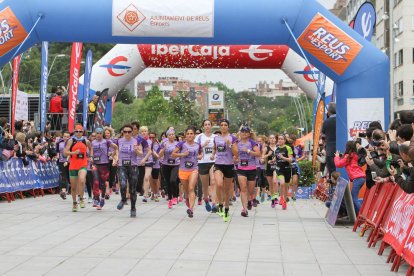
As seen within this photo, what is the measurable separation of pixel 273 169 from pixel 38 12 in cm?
698

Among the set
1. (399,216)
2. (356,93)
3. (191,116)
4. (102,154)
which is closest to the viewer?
(399,216)

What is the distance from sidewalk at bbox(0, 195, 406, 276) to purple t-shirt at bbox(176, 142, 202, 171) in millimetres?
917

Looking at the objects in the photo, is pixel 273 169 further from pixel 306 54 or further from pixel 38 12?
pixel 38 12

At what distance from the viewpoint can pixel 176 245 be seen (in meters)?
10.3

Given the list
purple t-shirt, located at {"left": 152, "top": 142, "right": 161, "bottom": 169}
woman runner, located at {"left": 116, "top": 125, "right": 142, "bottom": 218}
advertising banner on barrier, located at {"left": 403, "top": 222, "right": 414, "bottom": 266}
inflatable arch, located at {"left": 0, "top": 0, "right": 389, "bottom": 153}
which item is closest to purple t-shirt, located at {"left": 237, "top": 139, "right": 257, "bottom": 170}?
inflatable arch, located at {"left": 0, "top": 0, "right": 389, "bottom": 153}

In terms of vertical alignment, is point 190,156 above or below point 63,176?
above

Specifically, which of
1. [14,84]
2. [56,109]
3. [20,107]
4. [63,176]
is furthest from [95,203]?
[56,109]

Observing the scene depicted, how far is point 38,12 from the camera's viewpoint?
1463 centimetres

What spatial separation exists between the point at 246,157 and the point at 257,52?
789 cm

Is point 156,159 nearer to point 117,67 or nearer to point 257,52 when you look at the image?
point 117,67

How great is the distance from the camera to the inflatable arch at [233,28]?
14.5 metres

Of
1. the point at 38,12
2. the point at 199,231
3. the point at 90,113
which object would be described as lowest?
the point at 199,231

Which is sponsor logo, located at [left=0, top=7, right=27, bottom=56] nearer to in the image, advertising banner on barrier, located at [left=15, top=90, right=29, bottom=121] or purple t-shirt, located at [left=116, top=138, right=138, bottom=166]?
purple t-shirt, located at [left=116, top=138, right=138, bottom=166]

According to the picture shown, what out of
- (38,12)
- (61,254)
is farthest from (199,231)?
(38,12)
